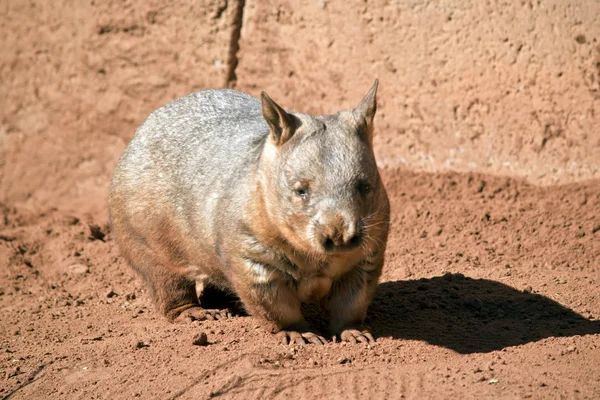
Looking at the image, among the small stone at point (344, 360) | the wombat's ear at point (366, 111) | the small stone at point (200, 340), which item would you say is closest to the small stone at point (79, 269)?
the small stone at point (200, 340)

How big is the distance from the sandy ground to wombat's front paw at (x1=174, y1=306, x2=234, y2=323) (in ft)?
0.84

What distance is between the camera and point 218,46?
9.69 m

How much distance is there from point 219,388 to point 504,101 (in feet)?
15.0

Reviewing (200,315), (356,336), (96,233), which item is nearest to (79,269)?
(96,233)

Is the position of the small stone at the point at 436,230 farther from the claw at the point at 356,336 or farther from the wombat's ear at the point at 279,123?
the wombat's ear at the point at 279,123

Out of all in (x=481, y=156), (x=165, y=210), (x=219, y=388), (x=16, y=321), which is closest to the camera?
(x=219, y=388)

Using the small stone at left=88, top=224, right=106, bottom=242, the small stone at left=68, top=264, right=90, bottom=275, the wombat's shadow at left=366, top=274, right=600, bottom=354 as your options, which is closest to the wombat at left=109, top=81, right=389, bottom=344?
the wombat's shadow at left=366, top=274, right=600, bottom=354

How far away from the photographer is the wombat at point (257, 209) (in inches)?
214

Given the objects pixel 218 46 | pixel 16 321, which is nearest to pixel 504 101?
pixel 218 46

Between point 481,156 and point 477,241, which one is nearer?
point 477,241

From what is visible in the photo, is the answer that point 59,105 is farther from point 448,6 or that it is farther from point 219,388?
point 219,388

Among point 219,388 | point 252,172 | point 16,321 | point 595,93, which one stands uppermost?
point 595,93

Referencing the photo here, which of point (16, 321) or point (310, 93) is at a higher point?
point (310, 93)

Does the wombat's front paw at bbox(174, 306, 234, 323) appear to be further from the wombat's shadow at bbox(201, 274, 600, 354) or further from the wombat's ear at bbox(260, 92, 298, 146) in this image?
the wombat's ear at bbox(260, 92, 298, 146)
